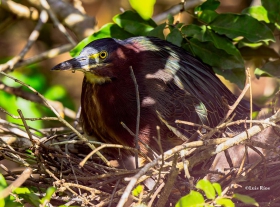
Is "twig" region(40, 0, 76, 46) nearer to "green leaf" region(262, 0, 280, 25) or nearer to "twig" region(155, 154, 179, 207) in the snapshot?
"green leaf" region(262, 0, 280, 25)

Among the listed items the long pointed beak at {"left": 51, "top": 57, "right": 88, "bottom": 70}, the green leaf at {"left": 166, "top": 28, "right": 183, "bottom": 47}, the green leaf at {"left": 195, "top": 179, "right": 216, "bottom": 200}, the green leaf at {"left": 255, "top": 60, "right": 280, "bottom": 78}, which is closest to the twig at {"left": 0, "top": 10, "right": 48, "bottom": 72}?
the long pointed beak at {"left": 51, "top": 57, "right": 88, "bottom": 70}

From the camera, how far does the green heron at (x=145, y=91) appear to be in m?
2.65

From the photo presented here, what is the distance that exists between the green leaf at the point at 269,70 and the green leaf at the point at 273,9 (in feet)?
0.88

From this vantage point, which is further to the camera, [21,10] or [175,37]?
[21,10]

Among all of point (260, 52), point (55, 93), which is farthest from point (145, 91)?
point (55, 93)

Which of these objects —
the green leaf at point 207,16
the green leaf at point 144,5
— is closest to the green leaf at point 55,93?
the green leaf at point 207,16

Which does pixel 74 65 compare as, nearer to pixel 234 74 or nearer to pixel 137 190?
pixel 137 190

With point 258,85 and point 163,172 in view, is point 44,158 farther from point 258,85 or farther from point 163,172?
point 258,85

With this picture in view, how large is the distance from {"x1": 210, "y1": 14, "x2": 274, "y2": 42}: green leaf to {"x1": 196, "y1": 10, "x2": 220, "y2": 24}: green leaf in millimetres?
19

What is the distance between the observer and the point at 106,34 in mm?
3053

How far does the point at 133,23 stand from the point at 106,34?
0.17m

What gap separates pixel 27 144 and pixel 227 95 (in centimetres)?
113

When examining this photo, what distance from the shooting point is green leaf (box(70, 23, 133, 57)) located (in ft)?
9.83

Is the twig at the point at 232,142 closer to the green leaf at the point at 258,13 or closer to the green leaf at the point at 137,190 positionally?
the green leaf at the point at 137,190
